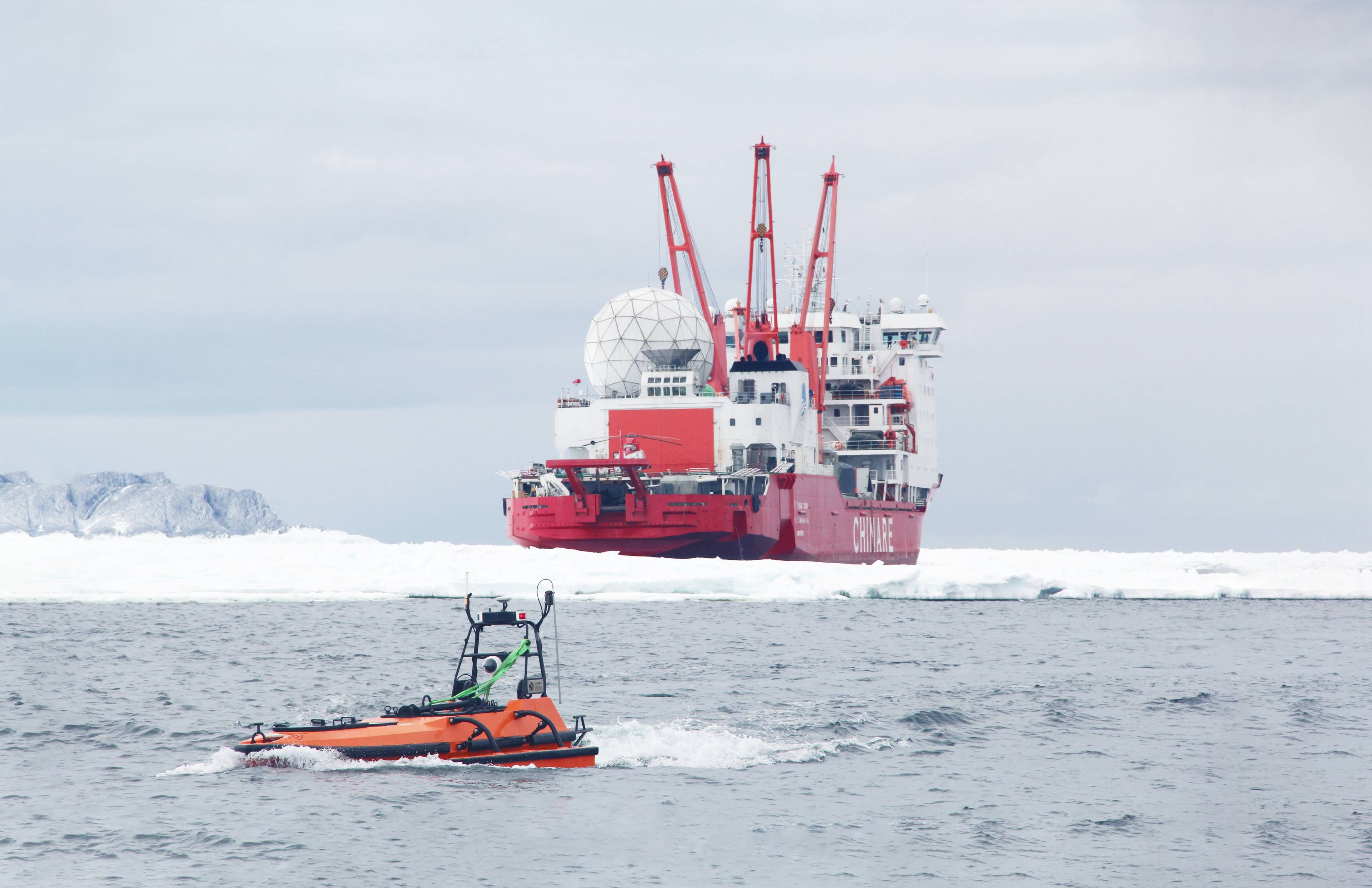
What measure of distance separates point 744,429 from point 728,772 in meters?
39.3

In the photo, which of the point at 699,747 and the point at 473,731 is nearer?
the point at 473,731

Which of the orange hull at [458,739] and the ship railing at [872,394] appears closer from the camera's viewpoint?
the orange hull at [458,739]

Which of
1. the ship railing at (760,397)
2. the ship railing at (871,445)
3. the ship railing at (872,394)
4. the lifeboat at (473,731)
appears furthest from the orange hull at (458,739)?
the ship railing at (872,394)

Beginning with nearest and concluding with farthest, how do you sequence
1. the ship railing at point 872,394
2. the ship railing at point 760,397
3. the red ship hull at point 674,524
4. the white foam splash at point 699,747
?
the white foam splash at point 699,747
the red ship hull at point 674,524
the ship railing at point 760,397
the ship railing at point 872,394

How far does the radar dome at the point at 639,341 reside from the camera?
196 feet

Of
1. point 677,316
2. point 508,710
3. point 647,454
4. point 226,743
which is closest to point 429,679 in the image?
point 226,743

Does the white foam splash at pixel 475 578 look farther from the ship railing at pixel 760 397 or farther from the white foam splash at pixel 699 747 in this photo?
the white foam splash at pixel 699 747

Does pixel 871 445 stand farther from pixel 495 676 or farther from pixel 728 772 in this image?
pixel 495 676

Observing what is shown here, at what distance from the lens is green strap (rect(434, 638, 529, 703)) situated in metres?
17.6

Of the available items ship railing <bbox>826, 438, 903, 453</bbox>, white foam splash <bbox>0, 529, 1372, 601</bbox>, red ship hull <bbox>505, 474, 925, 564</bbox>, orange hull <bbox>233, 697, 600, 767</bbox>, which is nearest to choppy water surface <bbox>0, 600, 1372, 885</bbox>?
orange hull <bbox>233, 697, 600, 767</bbox>

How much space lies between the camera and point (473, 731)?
17.7 metres

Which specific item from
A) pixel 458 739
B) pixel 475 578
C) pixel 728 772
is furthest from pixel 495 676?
pixel 475 578

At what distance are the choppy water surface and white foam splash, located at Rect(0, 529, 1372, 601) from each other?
12.7 metres

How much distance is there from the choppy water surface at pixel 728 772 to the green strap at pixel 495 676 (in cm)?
93
